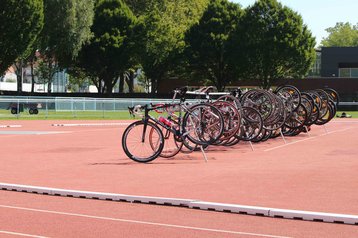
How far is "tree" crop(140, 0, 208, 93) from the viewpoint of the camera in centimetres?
7125

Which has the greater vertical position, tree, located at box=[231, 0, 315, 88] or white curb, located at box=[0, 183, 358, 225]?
tree, located at box=[231, 0, 315, 88]

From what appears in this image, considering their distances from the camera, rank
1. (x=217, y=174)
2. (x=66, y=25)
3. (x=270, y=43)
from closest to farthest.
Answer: (x=217, y=174), (x=66, y=25), (x=270, y=43)

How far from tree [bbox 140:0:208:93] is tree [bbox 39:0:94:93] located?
8003mm

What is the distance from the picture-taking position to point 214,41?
7162 cm

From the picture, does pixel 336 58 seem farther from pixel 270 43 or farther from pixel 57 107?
pixel 57 107

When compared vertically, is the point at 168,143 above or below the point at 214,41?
below

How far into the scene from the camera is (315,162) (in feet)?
42.7

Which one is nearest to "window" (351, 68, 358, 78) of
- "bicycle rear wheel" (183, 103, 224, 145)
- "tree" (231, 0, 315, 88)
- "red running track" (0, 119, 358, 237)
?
"tree" (231, 0, 315, 88)

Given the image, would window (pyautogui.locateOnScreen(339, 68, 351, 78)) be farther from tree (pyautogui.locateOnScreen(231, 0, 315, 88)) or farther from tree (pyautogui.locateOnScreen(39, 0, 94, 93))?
tree (pyautogui.locateOnScreen(39, 0, 94, 93))

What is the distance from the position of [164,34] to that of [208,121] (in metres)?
59.1

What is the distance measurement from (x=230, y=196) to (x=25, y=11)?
49.9 m

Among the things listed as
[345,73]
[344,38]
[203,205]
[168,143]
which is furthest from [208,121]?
[344,38]

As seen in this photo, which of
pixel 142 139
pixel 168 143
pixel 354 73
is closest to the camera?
pixel 142 139

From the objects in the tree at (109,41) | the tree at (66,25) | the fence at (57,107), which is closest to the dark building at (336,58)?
the tree at (109,41)
